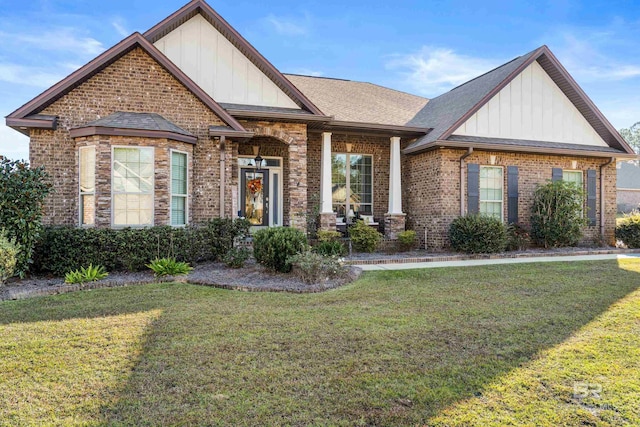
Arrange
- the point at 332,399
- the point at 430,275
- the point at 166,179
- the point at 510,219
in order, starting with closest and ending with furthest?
the point at 332,399 < the point at 430,275 < the point at 166,179 < the point at 510,219

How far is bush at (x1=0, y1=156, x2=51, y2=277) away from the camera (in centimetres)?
750

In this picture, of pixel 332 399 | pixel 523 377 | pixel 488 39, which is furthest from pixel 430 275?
pixel 488 39

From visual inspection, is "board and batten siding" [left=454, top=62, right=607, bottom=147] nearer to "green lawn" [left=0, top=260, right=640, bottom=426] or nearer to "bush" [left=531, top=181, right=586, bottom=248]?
"bush" [left=531, top=181, right=586, bottom=248]

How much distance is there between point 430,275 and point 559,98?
9.82 meters

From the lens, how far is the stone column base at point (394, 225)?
43.1ft

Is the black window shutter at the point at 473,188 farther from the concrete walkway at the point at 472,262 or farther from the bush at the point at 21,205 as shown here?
the bush at the point at 21,205

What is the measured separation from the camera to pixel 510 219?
13.4 metres

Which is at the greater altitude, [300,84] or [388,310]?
[300,84]

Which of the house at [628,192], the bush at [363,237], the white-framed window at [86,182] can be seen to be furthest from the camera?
the house at [628,192]

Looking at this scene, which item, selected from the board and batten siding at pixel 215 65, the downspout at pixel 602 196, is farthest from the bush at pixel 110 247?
the downspout at pixel 602 196

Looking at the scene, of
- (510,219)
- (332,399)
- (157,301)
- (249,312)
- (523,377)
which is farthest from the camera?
(510,219)

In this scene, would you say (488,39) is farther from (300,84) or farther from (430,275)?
(430,275)

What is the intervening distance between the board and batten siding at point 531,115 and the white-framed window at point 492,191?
1186 millimetres

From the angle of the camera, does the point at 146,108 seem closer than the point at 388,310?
No
